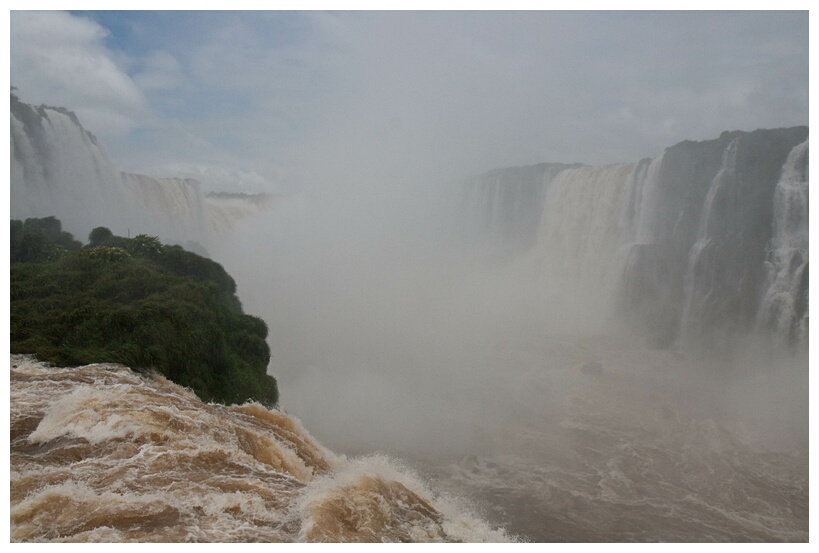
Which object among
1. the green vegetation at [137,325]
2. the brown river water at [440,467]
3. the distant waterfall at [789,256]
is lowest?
the brown river water at [440,467]

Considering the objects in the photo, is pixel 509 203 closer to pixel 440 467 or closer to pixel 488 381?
pixel 488 381

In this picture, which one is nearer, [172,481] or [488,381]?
[172,481]

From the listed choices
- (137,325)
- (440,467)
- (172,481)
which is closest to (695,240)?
(440,467)

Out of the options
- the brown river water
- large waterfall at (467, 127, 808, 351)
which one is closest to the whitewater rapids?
the brown river water

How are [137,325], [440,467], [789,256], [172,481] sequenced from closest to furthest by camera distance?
[172,481] → [137,325] → [440,467] → [789,256]

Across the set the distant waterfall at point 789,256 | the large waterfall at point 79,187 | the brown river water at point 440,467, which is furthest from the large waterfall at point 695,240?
the large waterfall at point 79,187

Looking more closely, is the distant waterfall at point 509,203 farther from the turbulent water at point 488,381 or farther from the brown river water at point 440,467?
the brown river water at point 440,467
